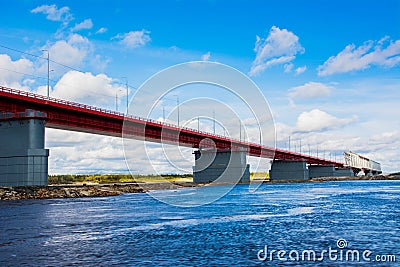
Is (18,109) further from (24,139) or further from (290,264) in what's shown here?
(290,264)

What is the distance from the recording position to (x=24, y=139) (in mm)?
69938

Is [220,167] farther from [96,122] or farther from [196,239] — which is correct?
[196,239]

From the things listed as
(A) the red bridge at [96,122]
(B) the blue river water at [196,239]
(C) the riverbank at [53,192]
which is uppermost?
(A) the red bridge at [96,122]

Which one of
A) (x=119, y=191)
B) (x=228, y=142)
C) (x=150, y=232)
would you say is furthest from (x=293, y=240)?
(x=228, y=142)

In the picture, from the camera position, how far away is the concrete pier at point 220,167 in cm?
14062

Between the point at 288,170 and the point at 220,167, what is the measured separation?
56680 mm

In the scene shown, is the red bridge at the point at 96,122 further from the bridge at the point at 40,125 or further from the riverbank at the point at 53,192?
the riverbank at the point at 53,192

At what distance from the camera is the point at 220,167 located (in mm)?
145375

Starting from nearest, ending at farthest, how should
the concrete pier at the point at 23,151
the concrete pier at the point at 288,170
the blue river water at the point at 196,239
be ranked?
the blue river water at the point at 196,239 < the concrete pier at the point at 23,151 < the concrete pier at the point at 288,170

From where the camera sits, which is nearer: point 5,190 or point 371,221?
point 371,221

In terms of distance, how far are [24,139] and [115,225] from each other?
4016 centimetres

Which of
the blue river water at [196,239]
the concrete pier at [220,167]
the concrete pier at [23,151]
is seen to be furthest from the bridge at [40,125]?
the concrete pier at [220,167]

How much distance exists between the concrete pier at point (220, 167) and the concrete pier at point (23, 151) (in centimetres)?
7765

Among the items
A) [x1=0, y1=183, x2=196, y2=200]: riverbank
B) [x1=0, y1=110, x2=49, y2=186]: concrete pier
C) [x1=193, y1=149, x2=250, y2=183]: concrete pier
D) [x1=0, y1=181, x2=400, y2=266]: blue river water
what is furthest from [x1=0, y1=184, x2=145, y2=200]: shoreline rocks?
[x1=193, y1=149, x2=250, y2=183]: concrete pier
